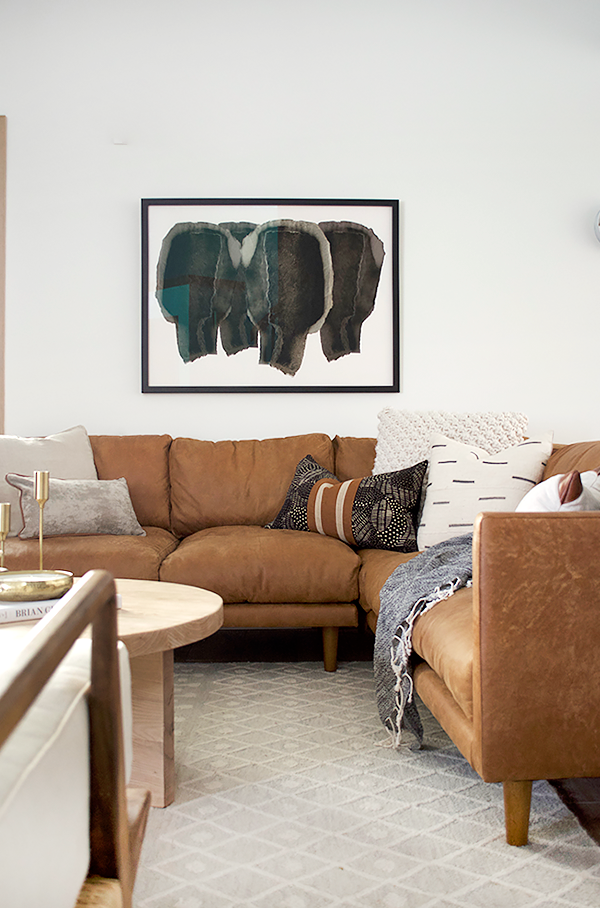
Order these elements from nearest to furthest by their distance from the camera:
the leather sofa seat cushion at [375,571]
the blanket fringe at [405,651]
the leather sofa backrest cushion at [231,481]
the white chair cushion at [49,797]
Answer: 1. the white chair cushion at [49,797]
2. the blanket fringe at [405,651]
3. the leather sofa seat cushion at [375,571]
4. the leather sofa backrest cushion at [231,481]

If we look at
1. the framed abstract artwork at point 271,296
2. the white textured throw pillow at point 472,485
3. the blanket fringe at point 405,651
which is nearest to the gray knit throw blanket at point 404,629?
the blanket fringe at point 405,651

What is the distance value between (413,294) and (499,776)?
8.55 ft

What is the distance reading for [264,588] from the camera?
255 centimetres

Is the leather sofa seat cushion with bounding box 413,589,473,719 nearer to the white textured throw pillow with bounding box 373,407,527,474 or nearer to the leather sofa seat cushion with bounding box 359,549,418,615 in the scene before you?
the leather sofa seat cushion with bounding box 359,549,418,615

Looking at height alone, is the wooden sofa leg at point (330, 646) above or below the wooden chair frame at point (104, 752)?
below

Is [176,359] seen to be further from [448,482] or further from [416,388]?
[448,482]

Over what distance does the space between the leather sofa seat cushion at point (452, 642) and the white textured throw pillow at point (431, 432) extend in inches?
47.9

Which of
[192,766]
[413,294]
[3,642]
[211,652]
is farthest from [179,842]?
[413,294]

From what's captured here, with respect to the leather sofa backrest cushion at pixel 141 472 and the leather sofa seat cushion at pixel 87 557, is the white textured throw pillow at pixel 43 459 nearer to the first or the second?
the leather sofa backrest cushion at pixel 141 472

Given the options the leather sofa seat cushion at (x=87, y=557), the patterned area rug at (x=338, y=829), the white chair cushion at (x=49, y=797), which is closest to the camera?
the white chair cushion at (x=49, y=797)

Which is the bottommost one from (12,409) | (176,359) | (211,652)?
(211,652)

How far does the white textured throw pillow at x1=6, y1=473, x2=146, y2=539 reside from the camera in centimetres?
269

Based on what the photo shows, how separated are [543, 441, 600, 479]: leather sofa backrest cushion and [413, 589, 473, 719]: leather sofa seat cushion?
2.70 feet

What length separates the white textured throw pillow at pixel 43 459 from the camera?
282cm
